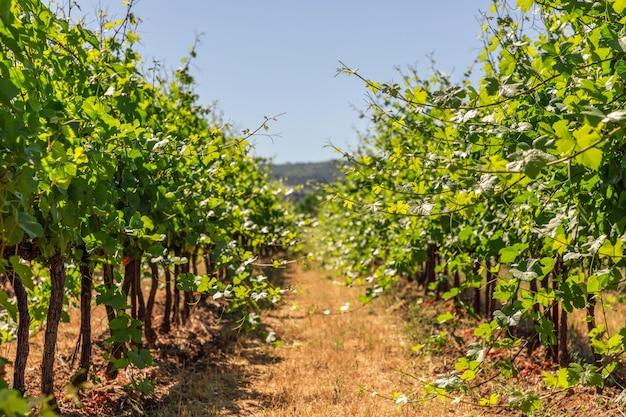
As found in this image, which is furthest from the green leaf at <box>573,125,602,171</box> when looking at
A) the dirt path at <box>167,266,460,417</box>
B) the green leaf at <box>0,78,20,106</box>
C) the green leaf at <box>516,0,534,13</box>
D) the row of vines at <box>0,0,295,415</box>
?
the dirt path at <box>167,266,460,417</box>

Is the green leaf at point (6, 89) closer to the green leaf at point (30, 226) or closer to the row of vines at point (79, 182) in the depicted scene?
the row of vines at point (79, 182)

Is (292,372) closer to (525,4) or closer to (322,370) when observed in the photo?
(322,370)

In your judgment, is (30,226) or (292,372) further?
(292,372)

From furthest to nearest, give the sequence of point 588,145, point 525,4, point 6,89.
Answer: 1. point 525,4
2. point 6,89
3. point 588,145

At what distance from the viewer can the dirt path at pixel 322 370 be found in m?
4.76

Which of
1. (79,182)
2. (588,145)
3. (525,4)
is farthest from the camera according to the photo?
(79,182)

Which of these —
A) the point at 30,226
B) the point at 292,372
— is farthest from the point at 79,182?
the point at 292,372

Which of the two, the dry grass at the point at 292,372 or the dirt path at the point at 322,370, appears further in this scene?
the dirt path at the point at 322,370

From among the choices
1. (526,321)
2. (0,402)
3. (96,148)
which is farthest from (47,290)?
(526,321)

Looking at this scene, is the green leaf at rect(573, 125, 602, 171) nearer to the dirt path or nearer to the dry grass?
the dry grass

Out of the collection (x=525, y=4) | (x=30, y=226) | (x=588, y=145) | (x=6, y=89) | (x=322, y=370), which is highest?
(x=525, y=4)

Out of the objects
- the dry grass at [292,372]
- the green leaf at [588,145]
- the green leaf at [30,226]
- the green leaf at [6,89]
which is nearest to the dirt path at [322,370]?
the dry grass at [292,372]

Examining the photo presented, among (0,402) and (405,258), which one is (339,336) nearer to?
(405,258)

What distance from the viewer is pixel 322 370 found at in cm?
621
